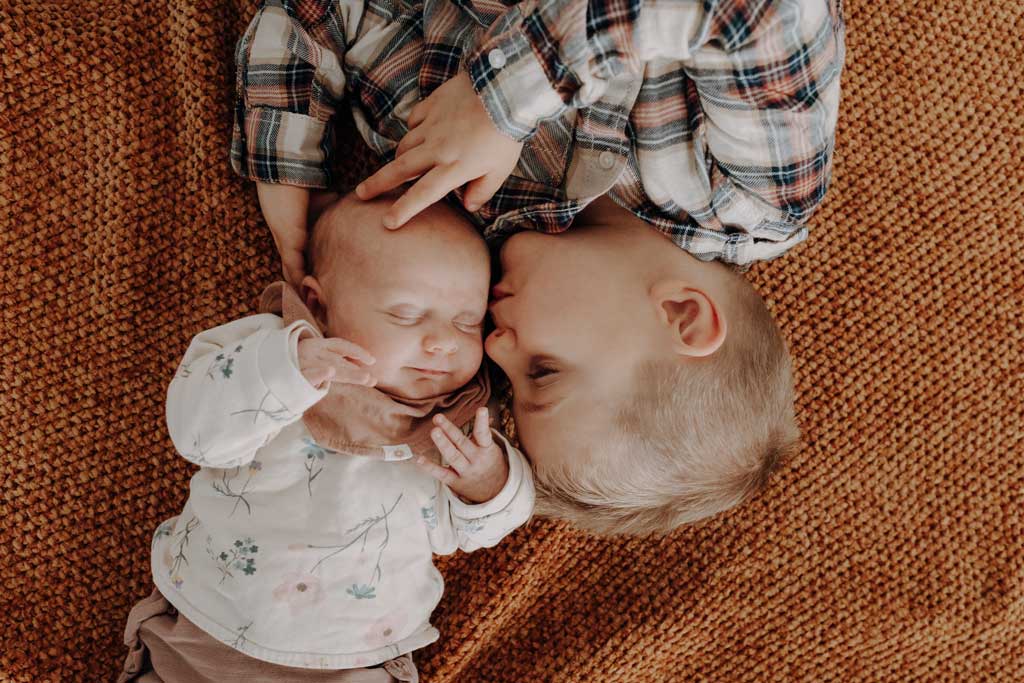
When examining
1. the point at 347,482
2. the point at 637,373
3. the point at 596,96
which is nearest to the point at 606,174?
the point at 596,96

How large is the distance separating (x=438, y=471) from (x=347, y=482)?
0.35ft

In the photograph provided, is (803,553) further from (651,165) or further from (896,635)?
(651,165)

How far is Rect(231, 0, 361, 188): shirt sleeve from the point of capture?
1.00m

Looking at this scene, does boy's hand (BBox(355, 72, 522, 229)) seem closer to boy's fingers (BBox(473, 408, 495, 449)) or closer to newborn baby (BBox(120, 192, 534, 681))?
newborn baby (BBox(120, 192, 534, 681))

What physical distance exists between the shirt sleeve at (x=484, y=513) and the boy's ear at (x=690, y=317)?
9.8 inches

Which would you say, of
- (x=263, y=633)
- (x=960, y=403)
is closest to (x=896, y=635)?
(x=960, y=403)

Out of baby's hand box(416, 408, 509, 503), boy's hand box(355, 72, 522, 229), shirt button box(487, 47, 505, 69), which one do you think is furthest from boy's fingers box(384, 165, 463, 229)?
baby's hand box(416, 408, 509, 503)

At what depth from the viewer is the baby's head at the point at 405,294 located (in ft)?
3.00

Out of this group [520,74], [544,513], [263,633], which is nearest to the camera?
[520,74]

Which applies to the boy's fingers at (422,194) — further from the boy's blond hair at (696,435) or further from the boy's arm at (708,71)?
the boy's blond hair at (696,435)

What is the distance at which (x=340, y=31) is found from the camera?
3.36ft

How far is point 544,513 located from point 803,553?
15.4 inches

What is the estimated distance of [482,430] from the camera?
37.3 inches

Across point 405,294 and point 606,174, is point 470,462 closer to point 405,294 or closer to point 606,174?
point 405,294
